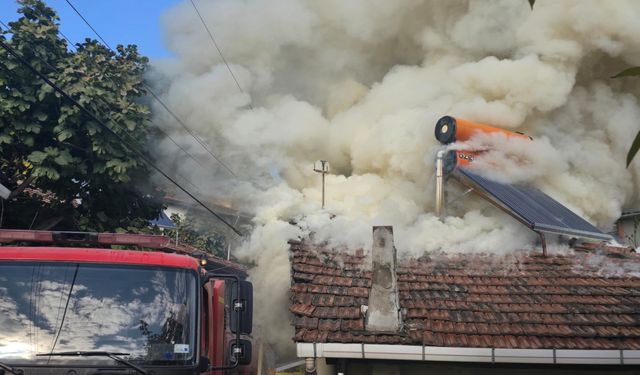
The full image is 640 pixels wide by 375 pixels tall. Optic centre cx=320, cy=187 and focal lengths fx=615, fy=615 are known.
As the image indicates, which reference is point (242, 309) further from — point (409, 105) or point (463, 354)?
point (409, 105)

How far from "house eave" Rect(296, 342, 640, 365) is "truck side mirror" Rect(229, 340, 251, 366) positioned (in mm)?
1080

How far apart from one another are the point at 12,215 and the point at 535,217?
1022cm

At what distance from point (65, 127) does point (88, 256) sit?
20.9 feet

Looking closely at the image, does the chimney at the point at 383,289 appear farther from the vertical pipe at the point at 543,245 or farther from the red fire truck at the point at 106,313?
the vertical pipe at the point at 543,245

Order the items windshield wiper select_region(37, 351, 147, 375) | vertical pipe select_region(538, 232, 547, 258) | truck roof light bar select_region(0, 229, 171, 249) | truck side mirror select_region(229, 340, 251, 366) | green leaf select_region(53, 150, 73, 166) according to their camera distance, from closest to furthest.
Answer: windshield wiper select_region(37, 351, 147, 375) < truck side mirror select_region(229, 340, 251, 366) < truck roof light bar select_region(0, 229, 171, 249) < vertical pipe select_region(538, 232, 547, 258) < green leaf select_region(53, 150, 73, 166)

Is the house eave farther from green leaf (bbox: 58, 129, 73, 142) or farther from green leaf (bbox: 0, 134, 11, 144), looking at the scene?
green leaf (bbox: 0, 134, 11, 144)

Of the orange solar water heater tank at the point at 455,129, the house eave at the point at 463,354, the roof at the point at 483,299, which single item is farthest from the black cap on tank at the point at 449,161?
the house eave at the point at 463,354

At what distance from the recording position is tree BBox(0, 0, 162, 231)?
1136 cm

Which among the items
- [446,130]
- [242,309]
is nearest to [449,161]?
[446,130]

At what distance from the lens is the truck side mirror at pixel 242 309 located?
6.42 metres

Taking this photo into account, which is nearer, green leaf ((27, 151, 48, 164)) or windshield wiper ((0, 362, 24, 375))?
windshield wiper ((0, 362, 24, 375))

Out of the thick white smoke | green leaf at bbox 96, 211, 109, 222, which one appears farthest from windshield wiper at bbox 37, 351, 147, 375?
green leaf at bbox 96, 211, 109, 222

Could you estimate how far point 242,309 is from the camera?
6430 millimetres

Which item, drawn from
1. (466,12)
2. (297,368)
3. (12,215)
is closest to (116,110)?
(12,215)
